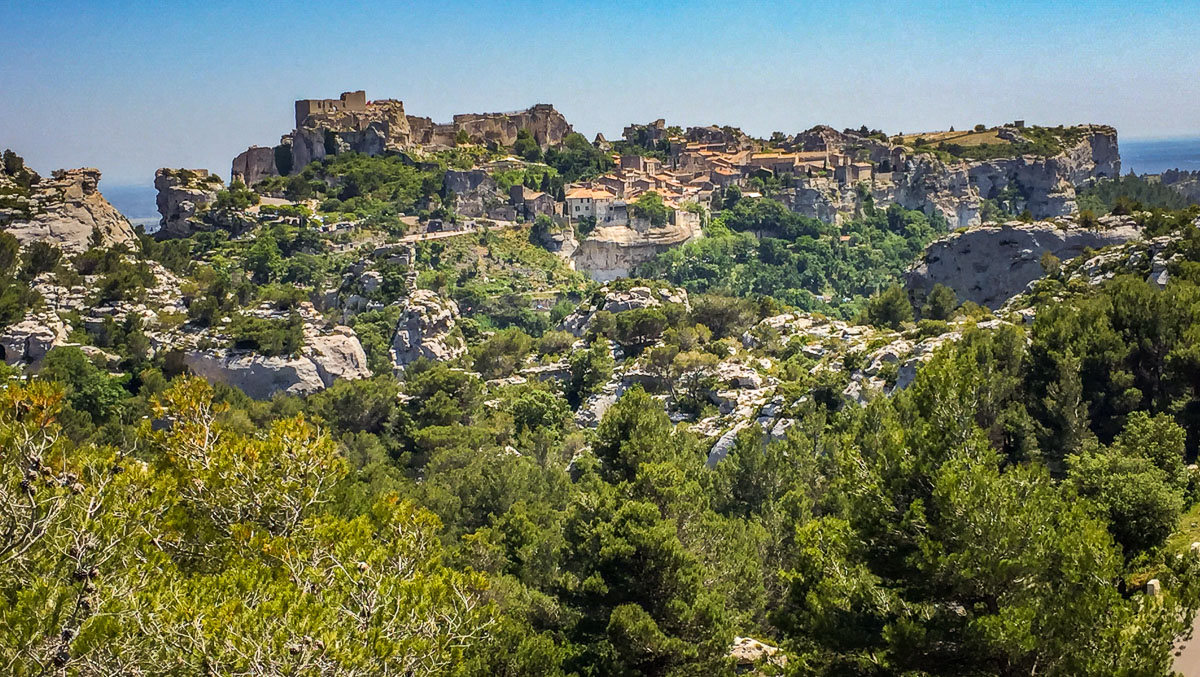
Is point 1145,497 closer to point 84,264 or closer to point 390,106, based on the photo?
point 84,264

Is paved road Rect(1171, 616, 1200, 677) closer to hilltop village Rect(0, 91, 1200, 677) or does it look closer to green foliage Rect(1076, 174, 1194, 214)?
hilltop village Rect(0, 91, 1200, 677)

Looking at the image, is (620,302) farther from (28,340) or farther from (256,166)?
(256,166)

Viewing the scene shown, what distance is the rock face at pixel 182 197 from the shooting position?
3031 inches

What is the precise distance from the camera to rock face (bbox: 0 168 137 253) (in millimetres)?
57875

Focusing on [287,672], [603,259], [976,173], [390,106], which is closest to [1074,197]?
[976,173]

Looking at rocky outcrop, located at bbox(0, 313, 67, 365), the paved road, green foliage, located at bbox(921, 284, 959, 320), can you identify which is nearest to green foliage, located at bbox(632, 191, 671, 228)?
green foliage, located at bbox(921, 284, 959, 320)

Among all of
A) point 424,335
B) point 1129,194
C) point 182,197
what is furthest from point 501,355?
point 1129,194

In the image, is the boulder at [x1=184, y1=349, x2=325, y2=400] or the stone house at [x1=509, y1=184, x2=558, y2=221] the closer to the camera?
the boulder at [x1=184, y1=349, x2=325, y2=400]

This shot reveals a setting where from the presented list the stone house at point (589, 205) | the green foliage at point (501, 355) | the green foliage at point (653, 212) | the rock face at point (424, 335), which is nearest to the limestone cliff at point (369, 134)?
the stone house at point (589, 205)

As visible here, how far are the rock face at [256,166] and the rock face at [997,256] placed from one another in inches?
2308

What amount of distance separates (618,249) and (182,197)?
106ft

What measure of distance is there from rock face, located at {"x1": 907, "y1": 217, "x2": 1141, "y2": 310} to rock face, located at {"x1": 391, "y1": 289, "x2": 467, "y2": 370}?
80.2 feet

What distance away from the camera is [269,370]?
5116cm

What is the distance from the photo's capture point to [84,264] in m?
56.4
